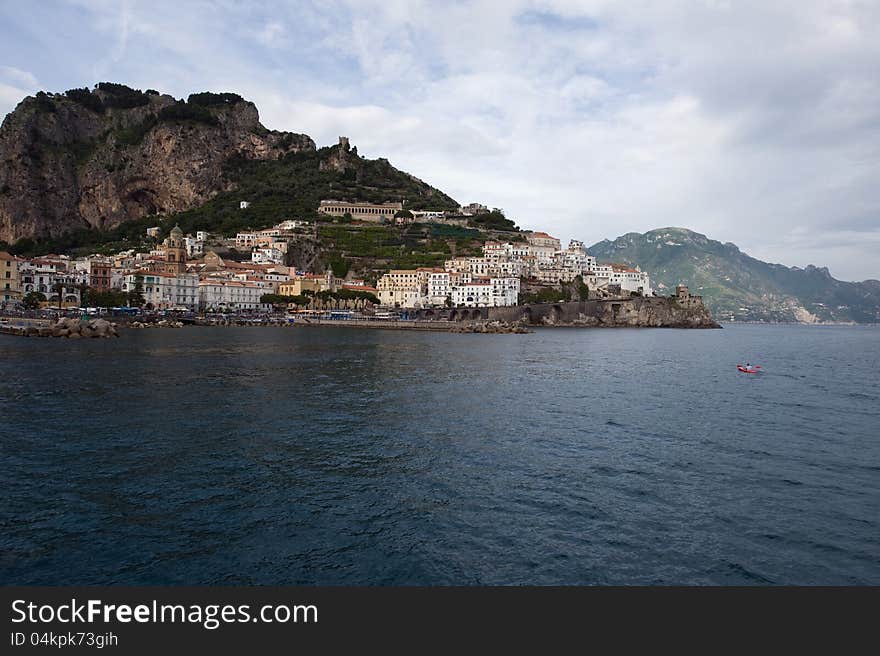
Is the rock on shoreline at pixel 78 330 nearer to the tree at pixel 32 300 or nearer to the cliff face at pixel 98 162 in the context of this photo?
the tree at pixel 32 300

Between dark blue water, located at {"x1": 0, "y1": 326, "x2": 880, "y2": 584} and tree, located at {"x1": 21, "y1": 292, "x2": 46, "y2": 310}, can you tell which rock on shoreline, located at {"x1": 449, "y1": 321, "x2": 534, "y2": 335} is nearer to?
dark blue water, located at {"x1": 0, "y1": 326, "x2": 880, "y2": 584}

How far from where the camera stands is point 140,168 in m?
134

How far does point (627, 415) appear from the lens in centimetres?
2056

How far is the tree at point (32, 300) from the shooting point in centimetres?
6706

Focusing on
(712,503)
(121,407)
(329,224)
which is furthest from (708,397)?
(329,224)

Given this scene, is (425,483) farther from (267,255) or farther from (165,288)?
(267,255)

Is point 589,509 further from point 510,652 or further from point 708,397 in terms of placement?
point 708,397

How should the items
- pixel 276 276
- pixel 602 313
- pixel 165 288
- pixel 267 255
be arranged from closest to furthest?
pixel 165 288 → pixel 276 276 → pixel 602 313 → pixel 267 255

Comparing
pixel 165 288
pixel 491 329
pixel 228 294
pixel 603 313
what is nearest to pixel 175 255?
pixel 165 288

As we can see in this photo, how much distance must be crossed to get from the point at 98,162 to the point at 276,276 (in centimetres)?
7273

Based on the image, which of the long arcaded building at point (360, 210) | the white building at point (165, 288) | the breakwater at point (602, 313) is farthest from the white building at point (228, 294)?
the long arcaded building at point (360, 210)

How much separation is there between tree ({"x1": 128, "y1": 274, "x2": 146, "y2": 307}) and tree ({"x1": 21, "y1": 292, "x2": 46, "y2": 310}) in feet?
32.4

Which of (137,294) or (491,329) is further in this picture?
(491,329)

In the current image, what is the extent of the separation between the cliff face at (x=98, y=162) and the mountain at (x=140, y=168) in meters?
0.23
